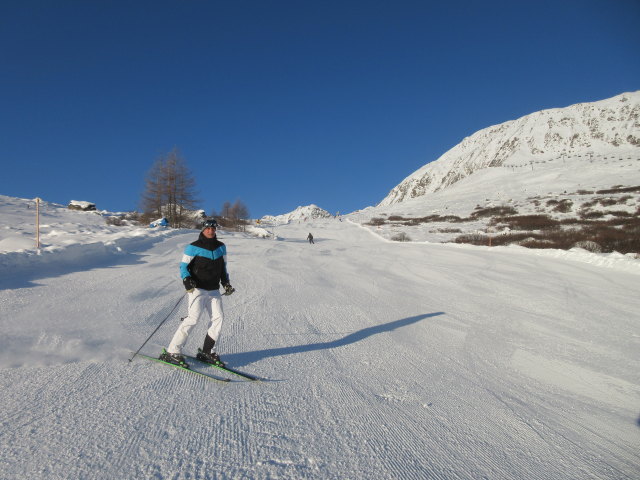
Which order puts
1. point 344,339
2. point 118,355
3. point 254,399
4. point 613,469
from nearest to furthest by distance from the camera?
point 613,469 < point 254,399 < point 118,355 < point 344,339

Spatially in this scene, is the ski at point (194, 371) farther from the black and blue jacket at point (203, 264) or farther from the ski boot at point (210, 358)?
the black and blue jacket at point (203, 264)

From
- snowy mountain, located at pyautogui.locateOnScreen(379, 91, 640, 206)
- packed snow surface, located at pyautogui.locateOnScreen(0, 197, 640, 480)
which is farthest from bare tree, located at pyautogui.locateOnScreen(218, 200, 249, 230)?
snowy mountain, located at pyautogui.locateOnScreen(379, 91, 640, 206)

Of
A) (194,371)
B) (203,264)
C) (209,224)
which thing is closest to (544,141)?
Result: (209,224)

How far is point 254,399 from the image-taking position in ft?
11.1

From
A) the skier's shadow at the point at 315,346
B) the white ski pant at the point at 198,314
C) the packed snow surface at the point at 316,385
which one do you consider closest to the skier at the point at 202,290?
the white ski pant at the point at 198,314

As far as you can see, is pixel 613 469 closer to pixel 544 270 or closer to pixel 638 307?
pixel 638 307

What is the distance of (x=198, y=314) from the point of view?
425cm

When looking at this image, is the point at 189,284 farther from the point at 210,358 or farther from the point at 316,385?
the point at 316,385

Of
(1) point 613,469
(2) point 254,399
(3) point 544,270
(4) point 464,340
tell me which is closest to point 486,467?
(1) point 613,469

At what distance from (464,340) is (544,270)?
363 inches

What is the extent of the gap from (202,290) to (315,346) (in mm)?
2167

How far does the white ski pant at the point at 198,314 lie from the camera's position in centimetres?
415

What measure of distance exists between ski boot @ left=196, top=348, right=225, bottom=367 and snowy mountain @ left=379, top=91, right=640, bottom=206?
100688 millimetres

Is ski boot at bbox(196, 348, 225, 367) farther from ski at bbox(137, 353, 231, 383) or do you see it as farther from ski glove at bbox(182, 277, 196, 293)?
ski glove at bbox(182, 277, 196, 293)
